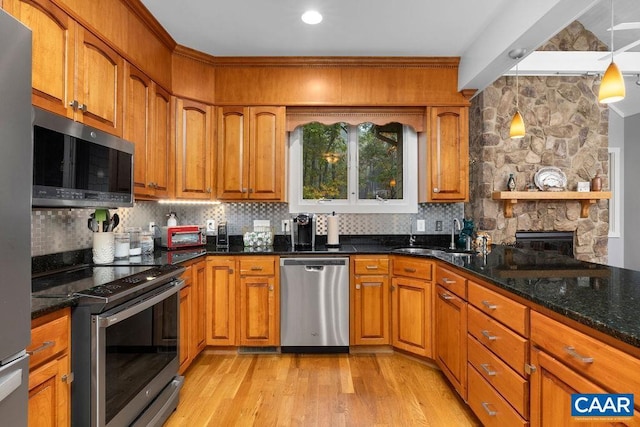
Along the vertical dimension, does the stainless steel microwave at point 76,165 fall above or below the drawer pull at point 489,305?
above

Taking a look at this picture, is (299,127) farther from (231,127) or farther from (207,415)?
(207,415)

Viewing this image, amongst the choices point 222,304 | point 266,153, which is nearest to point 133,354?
point 222,304

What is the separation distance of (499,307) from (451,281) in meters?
0.69

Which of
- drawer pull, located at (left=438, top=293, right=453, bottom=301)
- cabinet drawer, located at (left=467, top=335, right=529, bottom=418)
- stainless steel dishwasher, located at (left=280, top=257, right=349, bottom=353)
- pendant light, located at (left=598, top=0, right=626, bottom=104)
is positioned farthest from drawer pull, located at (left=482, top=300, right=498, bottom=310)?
pendant light, located at (left=598, top=0, right=626, bottom=104)

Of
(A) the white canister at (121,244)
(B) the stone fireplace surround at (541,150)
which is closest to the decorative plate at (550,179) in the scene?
(B) the stone fireplace surround at (541,150)

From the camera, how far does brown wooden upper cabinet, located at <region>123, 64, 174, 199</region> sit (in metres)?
2.49

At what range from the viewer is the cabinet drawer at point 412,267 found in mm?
2846

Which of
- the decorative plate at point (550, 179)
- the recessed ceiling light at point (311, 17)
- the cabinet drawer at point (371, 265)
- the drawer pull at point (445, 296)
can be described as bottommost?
the drawer pull at point (445, 296)

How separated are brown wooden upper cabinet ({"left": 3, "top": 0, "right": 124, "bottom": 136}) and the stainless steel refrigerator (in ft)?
2.65

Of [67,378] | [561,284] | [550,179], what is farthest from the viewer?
[550,179]

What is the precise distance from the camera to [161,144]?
9.62 feet

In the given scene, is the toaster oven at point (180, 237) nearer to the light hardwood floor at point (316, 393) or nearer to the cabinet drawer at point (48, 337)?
the light hardwood floor at point (316, 393)

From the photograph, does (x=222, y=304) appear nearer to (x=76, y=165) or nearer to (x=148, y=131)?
(x=148, y=131)

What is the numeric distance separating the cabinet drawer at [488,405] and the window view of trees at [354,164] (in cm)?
210
